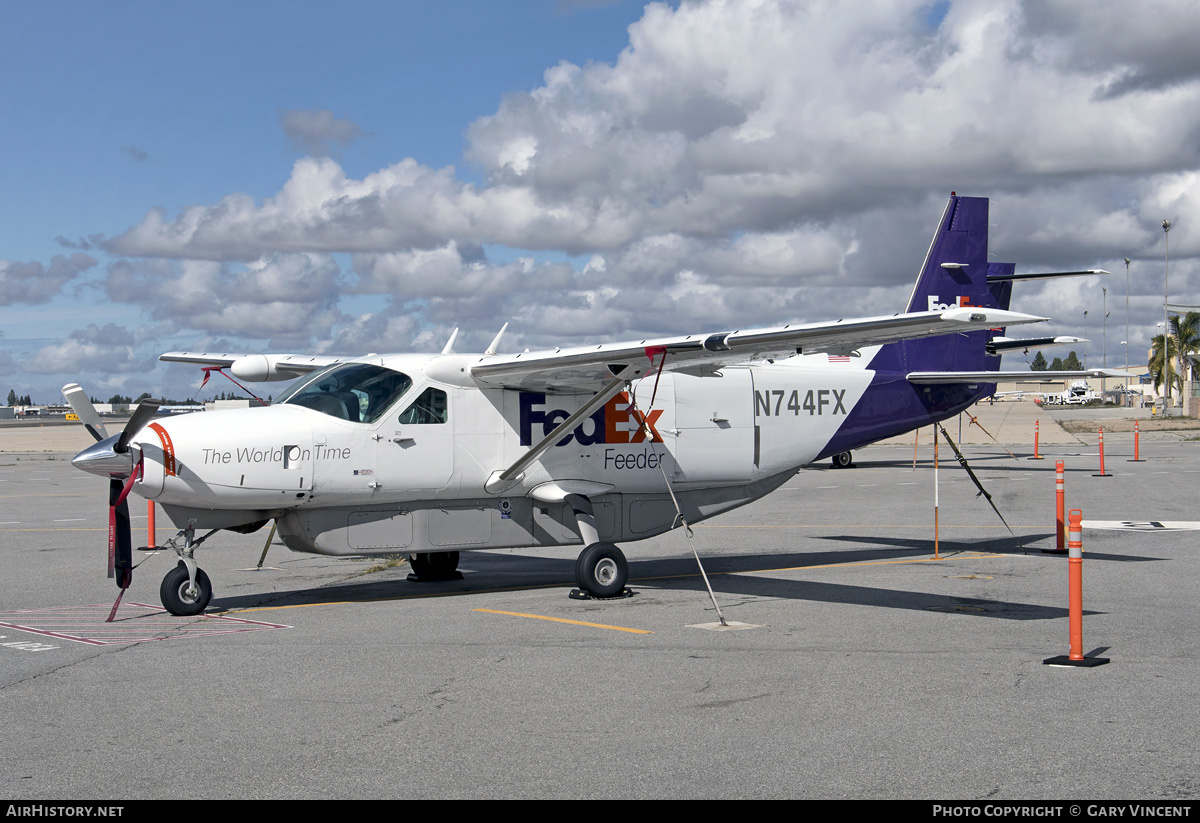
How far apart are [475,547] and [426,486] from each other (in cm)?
98

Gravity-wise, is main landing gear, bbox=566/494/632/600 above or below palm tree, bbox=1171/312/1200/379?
below

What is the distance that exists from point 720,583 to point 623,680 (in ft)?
16.4

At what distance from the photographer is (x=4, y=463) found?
43375 mm

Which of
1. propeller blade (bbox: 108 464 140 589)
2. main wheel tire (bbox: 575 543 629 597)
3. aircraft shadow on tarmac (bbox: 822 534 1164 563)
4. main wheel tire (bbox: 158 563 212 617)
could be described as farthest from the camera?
aircraft shadow on tarmac (bbox: 822 534 1164 563)

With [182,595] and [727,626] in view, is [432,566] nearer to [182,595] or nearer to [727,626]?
[182,595]

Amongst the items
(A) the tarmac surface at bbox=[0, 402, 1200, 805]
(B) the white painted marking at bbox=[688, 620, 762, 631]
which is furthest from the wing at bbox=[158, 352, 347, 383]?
(B) the white painted marking at bbox=[688, 620, 762, 631]

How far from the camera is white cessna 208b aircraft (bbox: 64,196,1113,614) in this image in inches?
404

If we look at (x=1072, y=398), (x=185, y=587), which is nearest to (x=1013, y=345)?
(x=185, y=587)

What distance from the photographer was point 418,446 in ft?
37.6

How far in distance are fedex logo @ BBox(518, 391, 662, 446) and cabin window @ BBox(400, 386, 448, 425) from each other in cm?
99

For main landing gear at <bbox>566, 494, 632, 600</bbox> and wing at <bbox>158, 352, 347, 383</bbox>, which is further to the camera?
wing at <bbox>158, 352, 347, 383</bbox>

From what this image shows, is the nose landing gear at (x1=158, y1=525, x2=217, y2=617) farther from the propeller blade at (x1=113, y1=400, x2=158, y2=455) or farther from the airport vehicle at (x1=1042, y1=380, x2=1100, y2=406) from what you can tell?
the airport vehicle at (x1=1042, y1=380, x2=1100, y2=406)
